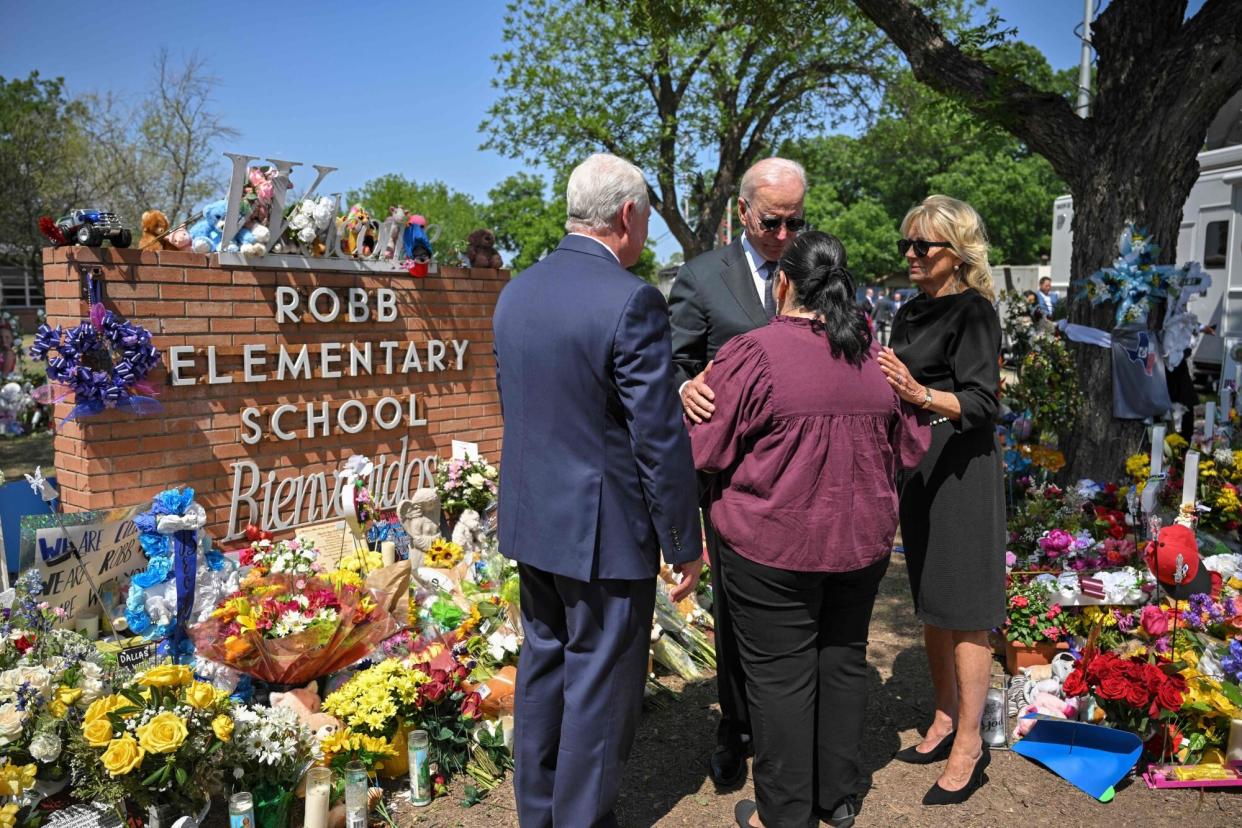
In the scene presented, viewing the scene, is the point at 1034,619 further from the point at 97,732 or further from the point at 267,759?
the point at 97,732

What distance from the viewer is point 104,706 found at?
241 cm

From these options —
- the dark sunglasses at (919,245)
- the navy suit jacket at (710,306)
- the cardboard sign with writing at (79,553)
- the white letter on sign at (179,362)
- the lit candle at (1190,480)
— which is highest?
the dark sunglasses at (919,245)

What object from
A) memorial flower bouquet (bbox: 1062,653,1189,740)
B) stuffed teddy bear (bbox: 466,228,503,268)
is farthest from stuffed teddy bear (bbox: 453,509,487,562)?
memorial flower bouquet (bbox: 1062,653,1189,740)

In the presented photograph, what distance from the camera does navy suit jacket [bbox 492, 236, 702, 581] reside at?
7.13 ft

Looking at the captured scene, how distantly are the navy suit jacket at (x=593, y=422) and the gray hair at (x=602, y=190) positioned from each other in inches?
2.3

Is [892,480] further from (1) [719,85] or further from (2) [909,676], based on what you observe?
(1) [719,85]

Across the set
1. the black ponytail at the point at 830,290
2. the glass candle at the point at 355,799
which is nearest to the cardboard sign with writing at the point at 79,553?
the glass candle at the point at 355,799

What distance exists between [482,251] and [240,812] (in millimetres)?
3891

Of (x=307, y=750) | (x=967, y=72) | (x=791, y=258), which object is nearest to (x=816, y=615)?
(x=791, y=258)

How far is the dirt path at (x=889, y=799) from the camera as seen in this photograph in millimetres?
2793

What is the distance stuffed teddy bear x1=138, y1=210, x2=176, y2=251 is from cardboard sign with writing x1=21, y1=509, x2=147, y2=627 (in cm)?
125

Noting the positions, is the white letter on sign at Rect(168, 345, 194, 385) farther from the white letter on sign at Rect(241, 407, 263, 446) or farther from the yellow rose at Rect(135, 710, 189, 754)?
the yellow rose at Rect(135, 710, 189, 754)

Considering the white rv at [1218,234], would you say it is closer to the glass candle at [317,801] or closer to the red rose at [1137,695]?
the red rose at [1137,695]

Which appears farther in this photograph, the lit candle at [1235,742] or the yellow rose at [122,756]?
the lit candle at [1235,742]
